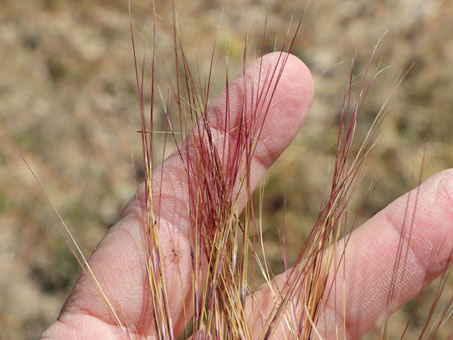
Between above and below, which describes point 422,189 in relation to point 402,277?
above

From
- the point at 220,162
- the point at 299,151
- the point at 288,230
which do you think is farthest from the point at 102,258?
the point at 299,151

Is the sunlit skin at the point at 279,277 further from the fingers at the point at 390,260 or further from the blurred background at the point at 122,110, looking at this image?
the blurred background at the point at 122,110

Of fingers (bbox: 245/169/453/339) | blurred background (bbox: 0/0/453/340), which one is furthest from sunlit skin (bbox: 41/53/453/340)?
blurred background (bbox: 0/0/453/340)

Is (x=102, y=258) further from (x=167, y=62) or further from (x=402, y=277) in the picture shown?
(x=167, y=62)

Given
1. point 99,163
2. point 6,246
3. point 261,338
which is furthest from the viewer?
point 99,163

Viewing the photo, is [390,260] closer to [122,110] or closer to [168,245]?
[168,245]

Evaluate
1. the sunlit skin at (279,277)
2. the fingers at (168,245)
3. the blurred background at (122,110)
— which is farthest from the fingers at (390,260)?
the blurred background at (122,110)

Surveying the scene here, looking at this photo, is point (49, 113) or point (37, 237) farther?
point (49, 113)

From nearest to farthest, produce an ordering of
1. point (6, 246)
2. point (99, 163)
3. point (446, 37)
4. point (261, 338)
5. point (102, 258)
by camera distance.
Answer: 1. point (261, 338)
2. point (102, 258)
3. point (6, 246)
4. point (99, 163)
5. point (446, 37)
